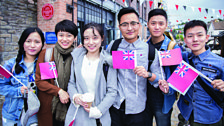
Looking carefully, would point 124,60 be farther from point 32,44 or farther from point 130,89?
point 32,44

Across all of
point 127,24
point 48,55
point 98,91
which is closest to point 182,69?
point 127,24

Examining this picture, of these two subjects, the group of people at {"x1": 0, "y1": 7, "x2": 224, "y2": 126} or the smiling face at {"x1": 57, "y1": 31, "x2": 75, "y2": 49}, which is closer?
the group of people at {"x1": 0, "y1": 7, "x2": 224, "y2": 126}

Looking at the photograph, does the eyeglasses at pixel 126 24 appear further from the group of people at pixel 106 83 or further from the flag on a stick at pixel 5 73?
the flag on a stick at pixel 5 73

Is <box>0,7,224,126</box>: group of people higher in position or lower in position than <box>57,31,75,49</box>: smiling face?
lower

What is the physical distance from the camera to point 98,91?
170 cm

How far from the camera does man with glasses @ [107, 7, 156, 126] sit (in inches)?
69.0

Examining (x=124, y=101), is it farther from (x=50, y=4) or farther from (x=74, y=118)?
(x=50, y=4)

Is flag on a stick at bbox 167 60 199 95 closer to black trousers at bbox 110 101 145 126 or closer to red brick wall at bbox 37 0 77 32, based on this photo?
black trousers at bbox 110 101 145 126

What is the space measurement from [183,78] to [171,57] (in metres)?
0.29

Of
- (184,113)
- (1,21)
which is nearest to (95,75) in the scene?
(184,113)

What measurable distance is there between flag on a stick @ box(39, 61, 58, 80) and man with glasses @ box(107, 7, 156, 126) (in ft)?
2.83

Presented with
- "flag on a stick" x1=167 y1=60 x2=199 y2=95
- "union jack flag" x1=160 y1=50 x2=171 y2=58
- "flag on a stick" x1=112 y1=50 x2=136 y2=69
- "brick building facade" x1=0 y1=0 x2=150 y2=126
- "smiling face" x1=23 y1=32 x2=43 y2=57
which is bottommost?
"flag on a stick" x1=167 y1=60 x2=199 y2=95

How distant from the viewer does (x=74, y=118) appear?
160 centimetres

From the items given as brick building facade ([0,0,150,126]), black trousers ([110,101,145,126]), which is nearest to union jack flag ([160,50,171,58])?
black trousers ([110,101,145,126])
